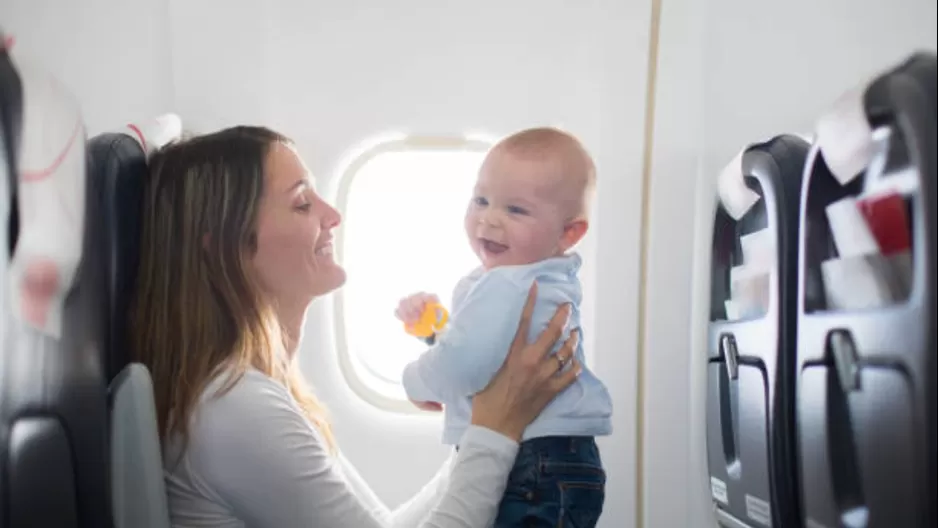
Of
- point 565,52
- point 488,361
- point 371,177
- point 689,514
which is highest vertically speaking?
point 565,52

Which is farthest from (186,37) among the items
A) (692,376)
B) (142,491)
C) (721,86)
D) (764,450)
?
(764,450)

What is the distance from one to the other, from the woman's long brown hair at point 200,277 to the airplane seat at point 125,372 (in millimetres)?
47

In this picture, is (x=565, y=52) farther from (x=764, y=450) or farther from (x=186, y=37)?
(x=764, y=450)

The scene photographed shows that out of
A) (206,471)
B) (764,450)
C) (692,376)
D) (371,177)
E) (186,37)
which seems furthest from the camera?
(371,177)

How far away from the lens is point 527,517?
45.7 inches

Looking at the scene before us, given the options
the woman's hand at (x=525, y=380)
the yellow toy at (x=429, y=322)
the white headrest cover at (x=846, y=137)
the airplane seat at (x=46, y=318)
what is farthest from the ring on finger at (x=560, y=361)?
the airplane seat at (x=46, y=318)

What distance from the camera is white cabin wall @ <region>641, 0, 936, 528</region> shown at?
94 centimetres

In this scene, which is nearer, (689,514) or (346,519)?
(346,519)

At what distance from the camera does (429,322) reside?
1.35 meters

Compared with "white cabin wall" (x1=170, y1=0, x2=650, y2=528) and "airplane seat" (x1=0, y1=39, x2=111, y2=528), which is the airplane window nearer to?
"white cabin wall" (x1=170, y1=0, x2=650, y2=528)

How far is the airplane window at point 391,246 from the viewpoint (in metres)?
1.50

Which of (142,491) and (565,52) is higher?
(565,52)

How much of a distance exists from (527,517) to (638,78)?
0.74m

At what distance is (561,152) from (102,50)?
24.3 inches
